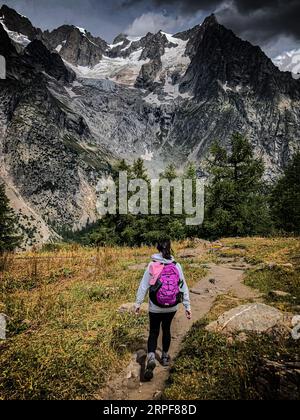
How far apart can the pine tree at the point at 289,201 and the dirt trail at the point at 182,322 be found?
25.5m

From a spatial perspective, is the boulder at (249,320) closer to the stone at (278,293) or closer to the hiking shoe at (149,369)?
the hiking shoe at (149,369)

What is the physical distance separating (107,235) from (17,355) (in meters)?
31.4

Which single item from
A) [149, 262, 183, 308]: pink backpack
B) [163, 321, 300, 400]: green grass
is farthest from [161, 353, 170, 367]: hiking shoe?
[149, 262, 183, 308]: pink backpack

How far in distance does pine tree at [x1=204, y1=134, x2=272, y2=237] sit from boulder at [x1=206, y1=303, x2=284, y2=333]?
25.4m

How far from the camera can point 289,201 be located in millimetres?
41469

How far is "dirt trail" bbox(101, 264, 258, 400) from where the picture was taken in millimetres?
6980

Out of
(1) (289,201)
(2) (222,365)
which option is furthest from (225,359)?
(1) (289,201)

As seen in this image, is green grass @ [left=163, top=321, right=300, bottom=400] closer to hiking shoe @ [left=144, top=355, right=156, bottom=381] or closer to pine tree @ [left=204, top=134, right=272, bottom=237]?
hiking shoe @ [left=144, top=355, right=156, bottom=381]

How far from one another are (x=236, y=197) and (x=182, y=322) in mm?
26247

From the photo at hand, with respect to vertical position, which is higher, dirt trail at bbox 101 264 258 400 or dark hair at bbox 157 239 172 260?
dark hair at bbox 157 239 172 260

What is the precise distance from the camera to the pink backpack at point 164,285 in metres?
7.73

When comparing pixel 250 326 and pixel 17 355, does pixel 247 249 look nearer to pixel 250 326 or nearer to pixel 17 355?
pixel 250 326

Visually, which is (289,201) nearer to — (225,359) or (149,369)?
(225,359)
